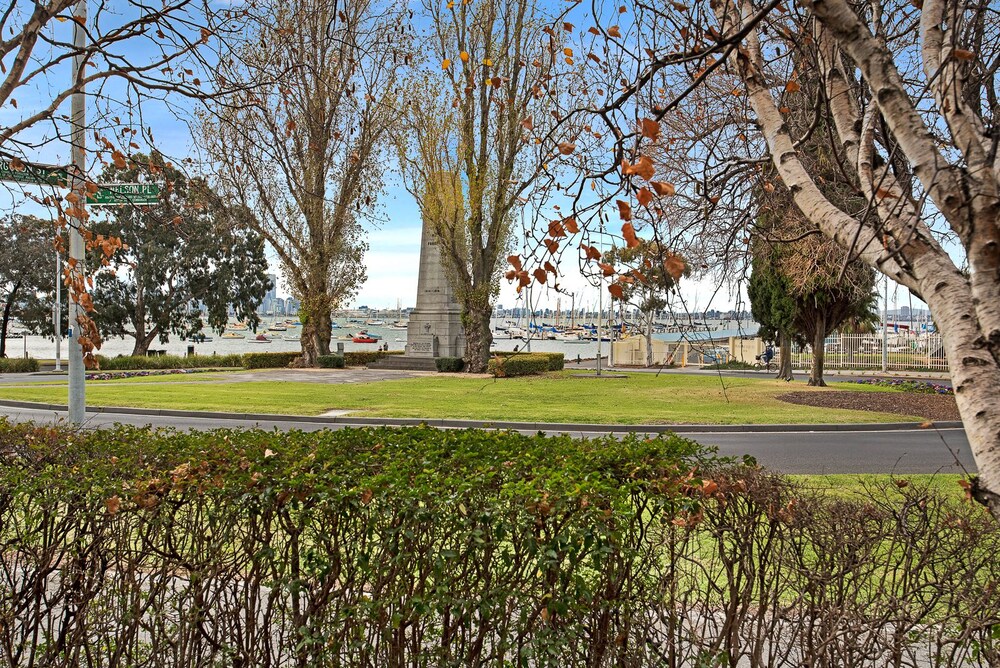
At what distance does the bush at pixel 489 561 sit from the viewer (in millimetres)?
3037

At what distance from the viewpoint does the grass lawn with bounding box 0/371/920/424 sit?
1716cm

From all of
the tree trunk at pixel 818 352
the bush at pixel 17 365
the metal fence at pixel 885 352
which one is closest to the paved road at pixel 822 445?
the tree trunk at pixel 818 352

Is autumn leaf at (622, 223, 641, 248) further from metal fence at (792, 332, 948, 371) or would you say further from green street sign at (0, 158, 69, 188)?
metal fence at (792, 332, 948, 371)

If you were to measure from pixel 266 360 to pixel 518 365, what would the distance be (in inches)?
590

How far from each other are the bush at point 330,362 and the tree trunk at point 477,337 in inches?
292

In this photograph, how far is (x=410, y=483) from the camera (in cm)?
329

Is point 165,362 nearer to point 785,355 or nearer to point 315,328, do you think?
point 315,328

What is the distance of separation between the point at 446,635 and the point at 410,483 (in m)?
0.66

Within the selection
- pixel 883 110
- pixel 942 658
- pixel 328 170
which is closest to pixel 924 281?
pixel 883 110

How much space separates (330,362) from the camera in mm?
37719

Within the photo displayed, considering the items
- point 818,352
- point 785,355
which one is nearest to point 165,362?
point 785,355

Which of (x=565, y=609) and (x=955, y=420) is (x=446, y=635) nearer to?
(x=565, y=609)

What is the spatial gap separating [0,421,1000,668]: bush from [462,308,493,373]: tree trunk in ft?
101

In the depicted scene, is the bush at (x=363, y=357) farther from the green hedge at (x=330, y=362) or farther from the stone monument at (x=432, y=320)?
the green hedge at (x=330, y=362)
